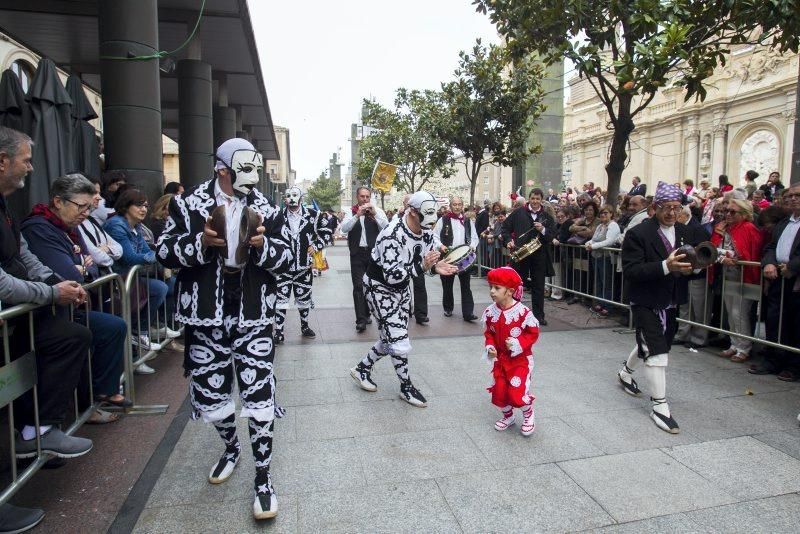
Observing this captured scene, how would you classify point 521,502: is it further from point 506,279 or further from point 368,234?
point 368,234

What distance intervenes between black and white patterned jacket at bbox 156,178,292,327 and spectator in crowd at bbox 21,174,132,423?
4.11 feet

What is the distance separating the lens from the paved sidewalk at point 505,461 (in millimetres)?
3131

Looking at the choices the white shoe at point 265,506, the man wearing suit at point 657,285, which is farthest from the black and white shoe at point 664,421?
the white shoe at point 265,506

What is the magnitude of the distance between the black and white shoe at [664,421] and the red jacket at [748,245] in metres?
2.66

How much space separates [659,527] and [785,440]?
1.93 metres

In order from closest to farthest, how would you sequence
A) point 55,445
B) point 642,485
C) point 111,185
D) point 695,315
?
point 55,445 → point 642,485 → point 111,185 → point 695,315

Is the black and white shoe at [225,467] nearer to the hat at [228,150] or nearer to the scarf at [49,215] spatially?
the hat at [228,150]

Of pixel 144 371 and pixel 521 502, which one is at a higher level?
pixel 144 371

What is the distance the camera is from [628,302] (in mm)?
7844

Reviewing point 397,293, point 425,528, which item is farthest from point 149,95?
point 425,528

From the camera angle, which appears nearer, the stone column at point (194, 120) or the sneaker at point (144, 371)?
the sneaker at point (144, 371)

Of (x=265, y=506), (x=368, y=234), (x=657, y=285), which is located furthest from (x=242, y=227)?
(x=368, y=234)

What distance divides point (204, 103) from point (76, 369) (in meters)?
9.04

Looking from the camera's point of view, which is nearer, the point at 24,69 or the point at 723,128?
the point at 24,69
